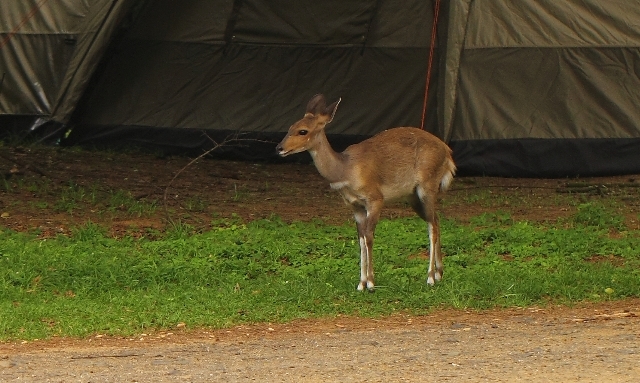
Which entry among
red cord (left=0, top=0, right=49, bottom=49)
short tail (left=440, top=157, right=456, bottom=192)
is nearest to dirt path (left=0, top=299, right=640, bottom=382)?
short tail (left=440, top=157, right=456, bottom=192)

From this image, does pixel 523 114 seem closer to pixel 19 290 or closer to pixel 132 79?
pixel 132 79

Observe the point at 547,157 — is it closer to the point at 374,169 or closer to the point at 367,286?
the point at 374,169

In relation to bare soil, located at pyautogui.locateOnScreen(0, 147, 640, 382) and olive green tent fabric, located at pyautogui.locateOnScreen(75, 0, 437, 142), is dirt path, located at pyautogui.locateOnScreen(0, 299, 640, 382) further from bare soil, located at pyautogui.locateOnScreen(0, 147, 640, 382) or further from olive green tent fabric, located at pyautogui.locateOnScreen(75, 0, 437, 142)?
olive green tent fabric, located at pyautogui.locateOnScreen(75, 0, 437, 142)

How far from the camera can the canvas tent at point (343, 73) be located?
12.9m

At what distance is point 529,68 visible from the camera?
13.0 m

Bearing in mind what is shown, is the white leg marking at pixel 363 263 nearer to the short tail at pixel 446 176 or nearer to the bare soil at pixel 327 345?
the bare soil at pixel 327 345

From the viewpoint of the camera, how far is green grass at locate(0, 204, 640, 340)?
7578 mm

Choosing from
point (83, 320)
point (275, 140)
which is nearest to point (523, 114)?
point (275, 140)

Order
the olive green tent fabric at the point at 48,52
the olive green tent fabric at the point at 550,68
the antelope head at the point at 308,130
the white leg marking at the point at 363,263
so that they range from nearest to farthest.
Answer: the antelope head at the point at 308,130
the white leg marking at the point at 363,263
the olive green tent fabric at the point at 550,68
the olive green tent fabric at the point at 48,52

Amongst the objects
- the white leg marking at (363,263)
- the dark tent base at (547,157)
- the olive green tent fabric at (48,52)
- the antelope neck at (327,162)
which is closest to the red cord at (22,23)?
the olive green tent fabric at (48,52)

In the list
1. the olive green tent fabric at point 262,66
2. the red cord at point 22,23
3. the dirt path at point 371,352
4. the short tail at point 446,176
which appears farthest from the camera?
the olive green tent fabric at point 262,66

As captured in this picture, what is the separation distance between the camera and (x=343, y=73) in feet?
47.2

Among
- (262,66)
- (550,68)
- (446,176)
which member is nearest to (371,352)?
(446,176)

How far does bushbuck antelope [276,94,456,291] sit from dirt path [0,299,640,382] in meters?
0.85
